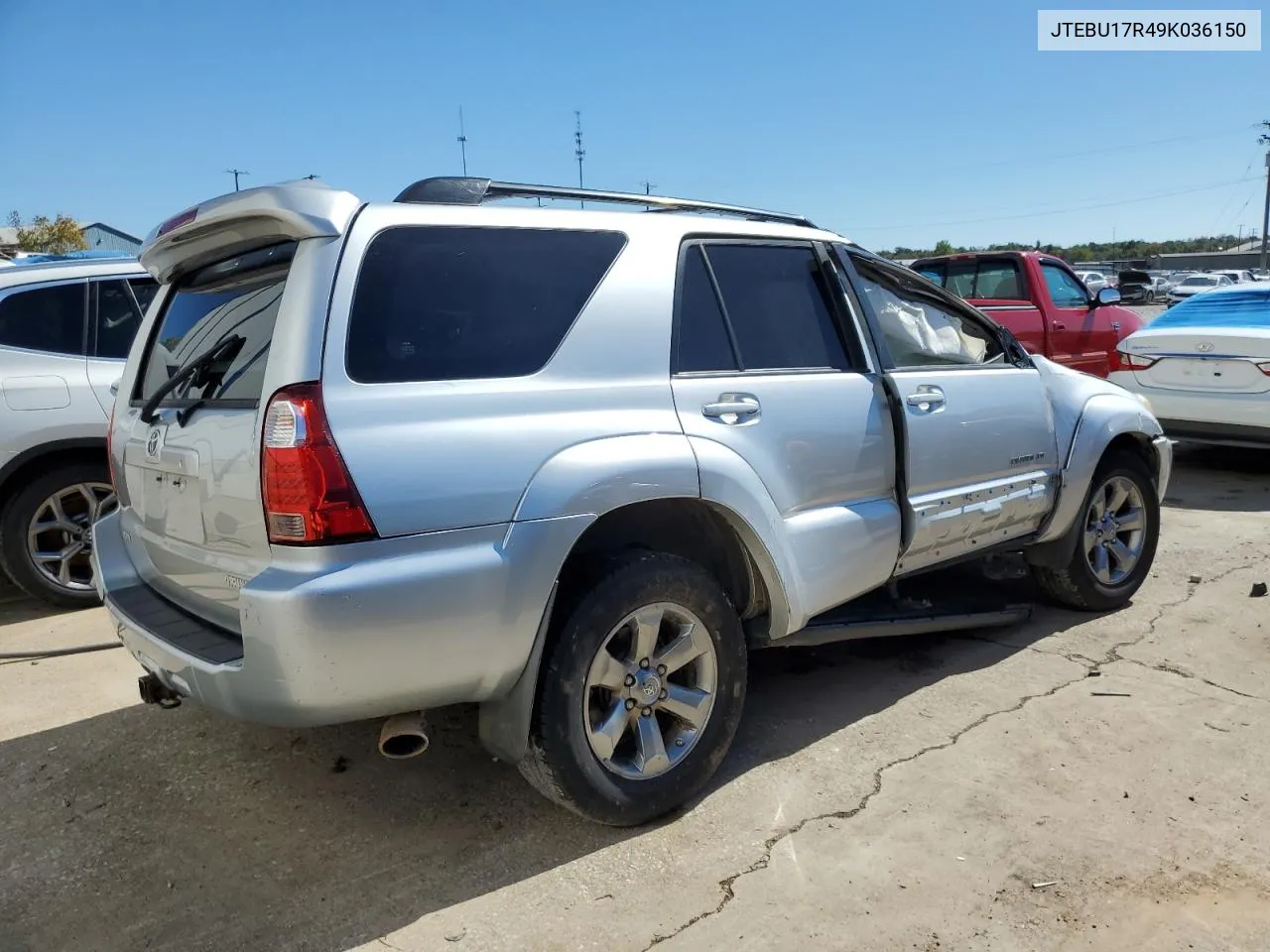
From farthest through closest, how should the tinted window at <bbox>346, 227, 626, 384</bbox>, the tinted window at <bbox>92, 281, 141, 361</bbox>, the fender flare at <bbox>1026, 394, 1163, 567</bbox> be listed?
the tinted window at <bbox>92, 281, 141, 361</bbox> < the fender flare at <bbox>1026, 394, 1163, 567</bbox> < the tinted window at <bbox>346, 227, 626, 384</bbox>

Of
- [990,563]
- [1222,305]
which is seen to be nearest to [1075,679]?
Result: [990,563]


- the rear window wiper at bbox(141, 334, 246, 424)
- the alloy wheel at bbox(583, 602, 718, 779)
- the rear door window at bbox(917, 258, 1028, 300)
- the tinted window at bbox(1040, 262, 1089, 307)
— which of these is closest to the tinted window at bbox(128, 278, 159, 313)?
the rear window wiper at bbox(141, 334, 246, 424)

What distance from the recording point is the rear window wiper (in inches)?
112

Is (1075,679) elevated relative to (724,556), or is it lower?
lower

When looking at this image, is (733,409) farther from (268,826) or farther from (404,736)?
(268,826)

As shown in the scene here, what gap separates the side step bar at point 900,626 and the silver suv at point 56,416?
3687 mm

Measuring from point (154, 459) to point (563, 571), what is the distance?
1304 mm

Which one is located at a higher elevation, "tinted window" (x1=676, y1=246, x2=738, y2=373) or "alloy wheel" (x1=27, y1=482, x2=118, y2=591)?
"tinted window" (x1=676, y1=246, x2=738, y2=373)

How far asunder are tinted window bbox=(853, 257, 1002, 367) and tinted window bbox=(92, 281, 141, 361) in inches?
160

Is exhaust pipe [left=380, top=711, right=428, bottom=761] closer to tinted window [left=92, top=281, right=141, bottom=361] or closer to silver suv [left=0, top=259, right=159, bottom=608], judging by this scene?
silver suv [left=0, top=259, right=159, bottom=608]

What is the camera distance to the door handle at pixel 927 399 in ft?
12.3

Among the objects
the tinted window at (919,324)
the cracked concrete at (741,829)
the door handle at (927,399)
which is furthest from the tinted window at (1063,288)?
the door handle at (927,399)

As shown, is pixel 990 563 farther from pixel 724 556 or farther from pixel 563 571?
pixel 563 571

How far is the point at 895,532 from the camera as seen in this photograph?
144 inches
